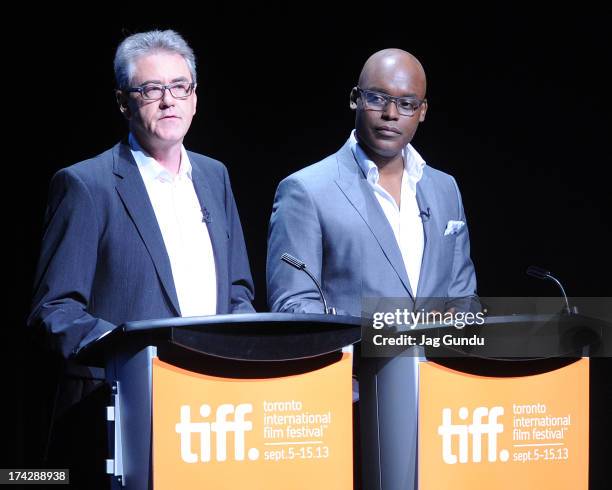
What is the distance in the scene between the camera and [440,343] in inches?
116

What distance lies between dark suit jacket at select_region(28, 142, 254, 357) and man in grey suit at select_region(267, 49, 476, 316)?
0.43m

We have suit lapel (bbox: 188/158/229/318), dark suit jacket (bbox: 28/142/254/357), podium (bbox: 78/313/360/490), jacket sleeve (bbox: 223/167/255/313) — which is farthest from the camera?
jacket sleeve (bbox: 223/167/255/313)

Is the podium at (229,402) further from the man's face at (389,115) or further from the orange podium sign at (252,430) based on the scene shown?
the man's face at (389,115)

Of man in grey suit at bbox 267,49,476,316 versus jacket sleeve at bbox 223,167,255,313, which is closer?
jacket sleeve at bbox 223,167,255,313

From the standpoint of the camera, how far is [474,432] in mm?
2957

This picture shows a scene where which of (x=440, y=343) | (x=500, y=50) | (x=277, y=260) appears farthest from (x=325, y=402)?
(x=500, y=50)

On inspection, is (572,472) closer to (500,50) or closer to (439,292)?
(439,292)

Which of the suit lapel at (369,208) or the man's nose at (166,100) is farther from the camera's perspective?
the suit lapel at (369,208)

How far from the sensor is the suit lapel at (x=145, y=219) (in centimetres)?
320

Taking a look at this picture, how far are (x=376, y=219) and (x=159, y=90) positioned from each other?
34.3 inches

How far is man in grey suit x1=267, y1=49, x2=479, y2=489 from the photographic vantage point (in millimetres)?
3684

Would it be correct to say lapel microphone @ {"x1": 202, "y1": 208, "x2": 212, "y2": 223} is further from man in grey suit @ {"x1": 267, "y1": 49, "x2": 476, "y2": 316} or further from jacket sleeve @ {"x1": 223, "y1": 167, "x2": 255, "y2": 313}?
man in grey suit @ {"x1": 267, "y1": 49, "x2": 476, "y2": 316}

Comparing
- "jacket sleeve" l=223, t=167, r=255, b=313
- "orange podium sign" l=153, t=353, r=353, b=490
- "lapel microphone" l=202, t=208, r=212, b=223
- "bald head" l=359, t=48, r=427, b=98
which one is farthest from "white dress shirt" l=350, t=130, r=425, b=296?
"orange podium sign" l=153, t=353, r=353, b=490

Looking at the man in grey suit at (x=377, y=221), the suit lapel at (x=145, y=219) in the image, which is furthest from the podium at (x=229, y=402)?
the man in grey suit at (x=377, y=221)
